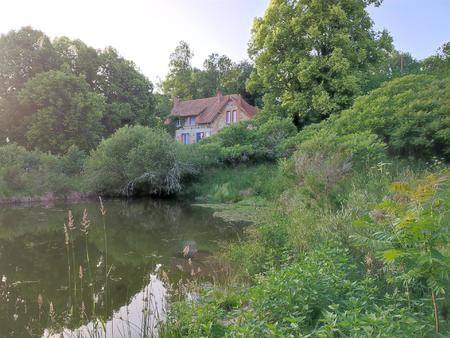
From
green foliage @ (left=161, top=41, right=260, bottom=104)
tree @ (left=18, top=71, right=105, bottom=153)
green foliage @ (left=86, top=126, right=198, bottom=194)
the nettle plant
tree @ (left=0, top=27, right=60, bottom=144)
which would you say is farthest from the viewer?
green foliage @ (left=161, top=41, right=260, bottom=104)

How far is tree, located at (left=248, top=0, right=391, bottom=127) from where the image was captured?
2323cm

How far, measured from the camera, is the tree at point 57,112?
85.6ft

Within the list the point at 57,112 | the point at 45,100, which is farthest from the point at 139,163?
the point at 45,100

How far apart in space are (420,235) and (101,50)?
35.5 meters

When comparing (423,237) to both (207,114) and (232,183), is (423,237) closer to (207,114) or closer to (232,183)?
(232,183)

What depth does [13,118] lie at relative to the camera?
2688 cm

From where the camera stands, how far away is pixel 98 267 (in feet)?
27.1

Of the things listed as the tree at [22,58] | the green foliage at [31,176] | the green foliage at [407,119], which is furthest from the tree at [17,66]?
the green foliage at [407,119]

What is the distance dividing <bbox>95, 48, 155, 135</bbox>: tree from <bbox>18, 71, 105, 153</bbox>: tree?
142 inches

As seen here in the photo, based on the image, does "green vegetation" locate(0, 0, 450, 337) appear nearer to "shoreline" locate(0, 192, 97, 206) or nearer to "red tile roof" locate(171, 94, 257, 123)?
"shoreline" locate(0, 192, 97, 206)

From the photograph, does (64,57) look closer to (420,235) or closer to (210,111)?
(210,111)

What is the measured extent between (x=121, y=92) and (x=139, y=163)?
13.8 meters

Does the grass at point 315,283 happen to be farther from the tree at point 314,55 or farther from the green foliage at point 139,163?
the tree at point 314,55

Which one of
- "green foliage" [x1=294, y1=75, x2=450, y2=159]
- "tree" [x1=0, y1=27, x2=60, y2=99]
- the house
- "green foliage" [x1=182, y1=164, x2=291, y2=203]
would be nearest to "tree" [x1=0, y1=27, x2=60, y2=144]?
"tree" [x1=0, y1=27, x2=60, y2=99]
